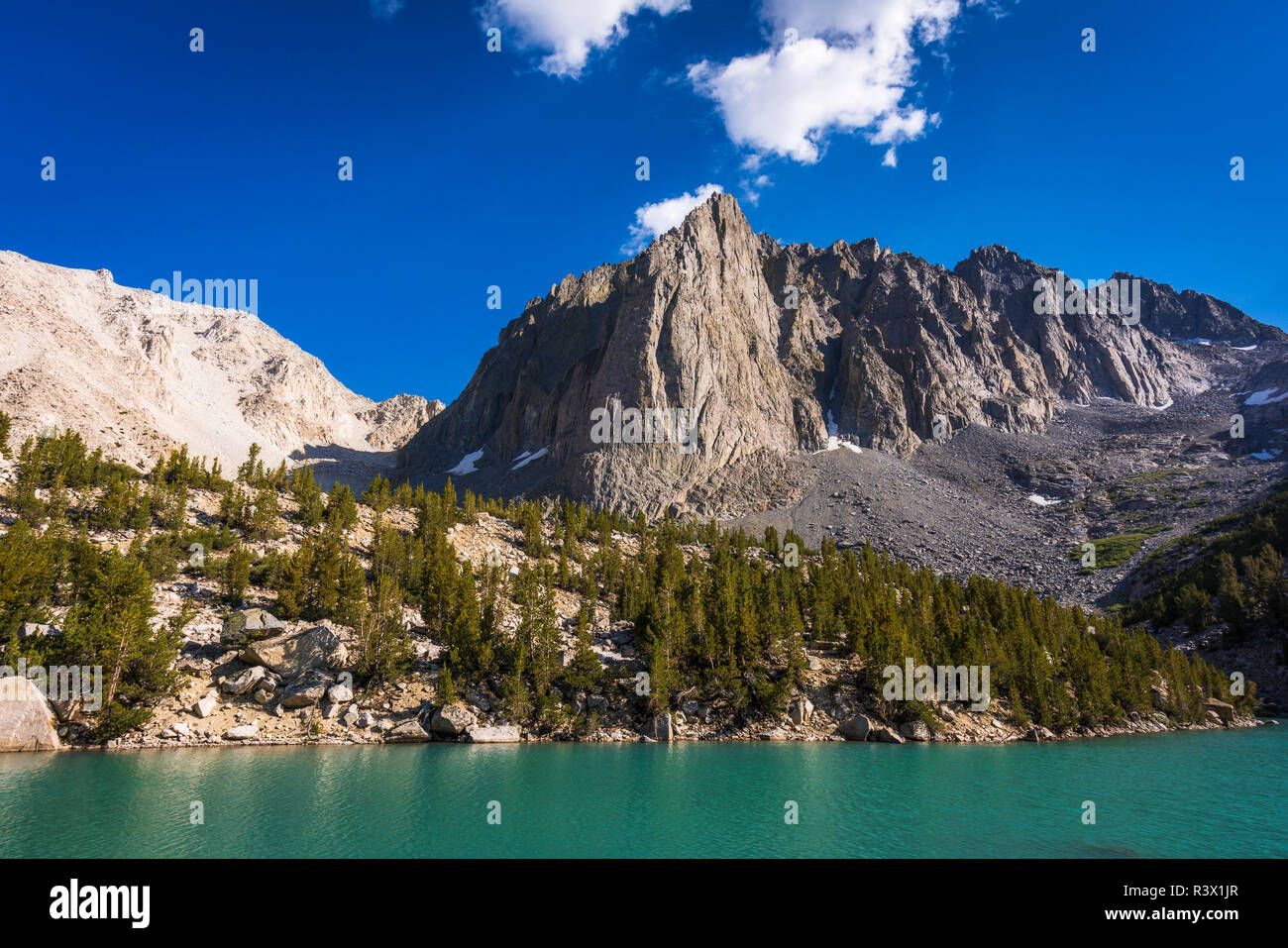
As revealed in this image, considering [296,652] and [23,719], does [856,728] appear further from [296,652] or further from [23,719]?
[23,719]

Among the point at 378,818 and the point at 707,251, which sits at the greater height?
the point at 707,251

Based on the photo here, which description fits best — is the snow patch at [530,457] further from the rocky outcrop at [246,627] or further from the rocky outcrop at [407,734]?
the rocky outcrop at [407,734]

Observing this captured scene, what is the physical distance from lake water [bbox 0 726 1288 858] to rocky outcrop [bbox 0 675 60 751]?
4.23 ft

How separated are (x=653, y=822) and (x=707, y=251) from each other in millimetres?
181565

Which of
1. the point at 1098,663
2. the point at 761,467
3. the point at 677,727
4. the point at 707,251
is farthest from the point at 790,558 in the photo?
the point at 707,251

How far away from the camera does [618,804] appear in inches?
1019

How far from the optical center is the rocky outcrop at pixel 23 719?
32844 mm

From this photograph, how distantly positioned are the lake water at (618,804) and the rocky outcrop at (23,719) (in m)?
1.29

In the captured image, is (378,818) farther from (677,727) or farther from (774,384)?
(774,384)

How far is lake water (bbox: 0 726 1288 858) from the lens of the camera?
2002 cm

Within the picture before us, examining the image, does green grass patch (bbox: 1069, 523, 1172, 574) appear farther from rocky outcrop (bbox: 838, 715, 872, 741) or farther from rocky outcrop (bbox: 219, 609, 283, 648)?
rocky outcrop (bbox: 219, 609, 283, 648)

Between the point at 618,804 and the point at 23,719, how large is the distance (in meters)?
31.9
